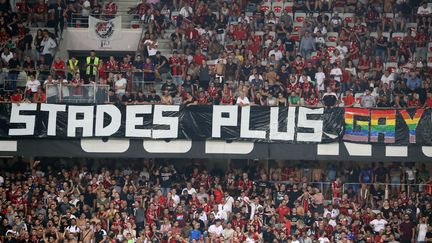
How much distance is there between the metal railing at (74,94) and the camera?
109 feet

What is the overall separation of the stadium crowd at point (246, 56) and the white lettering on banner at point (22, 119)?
45 centimetres

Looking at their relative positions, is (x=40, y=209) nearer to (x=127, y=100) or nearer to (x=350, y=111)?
(x=127, y=100)

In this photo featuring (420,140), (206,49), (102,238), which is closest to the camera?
(102,238)

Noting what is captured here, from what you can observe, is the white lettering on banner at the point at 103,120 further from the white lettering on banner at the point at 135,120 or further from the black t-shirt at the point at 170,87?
the black t-shirt at the point at 170,87

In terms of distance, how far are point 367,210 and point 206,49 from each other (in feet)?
26.4

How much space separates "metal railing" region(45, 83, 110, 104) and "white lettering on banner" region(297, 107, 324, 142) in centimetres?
560

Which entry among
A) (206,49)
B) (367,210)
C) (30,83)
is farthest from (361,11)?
(30,83)

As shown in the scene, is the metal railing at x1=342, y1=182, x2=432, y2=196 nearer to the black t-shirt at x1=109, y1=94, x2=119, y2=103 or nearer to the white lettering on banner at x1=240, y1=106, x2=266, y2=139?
the white lettering on banner at x1=240, y1=106, x2=266, y2=139

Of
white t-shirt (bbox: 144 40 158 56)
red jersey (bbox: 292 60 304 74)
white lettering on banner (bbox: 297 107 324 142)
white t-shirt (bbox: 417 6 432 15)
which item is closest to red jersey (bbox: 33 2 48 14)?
white t-shirt (bbox: 144 40 158 56)

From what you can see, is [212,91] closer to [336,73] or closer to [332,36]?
[336,73]

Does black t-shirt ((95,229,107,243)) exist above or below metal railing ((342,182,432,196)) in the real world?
below

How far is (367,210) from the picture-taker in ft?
106

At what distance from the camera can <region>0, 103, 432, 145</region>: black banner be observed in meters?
33.2

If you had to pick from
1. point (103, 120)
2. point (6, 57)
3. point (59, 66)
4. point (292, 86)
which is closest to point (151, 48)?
point (59, 66)
